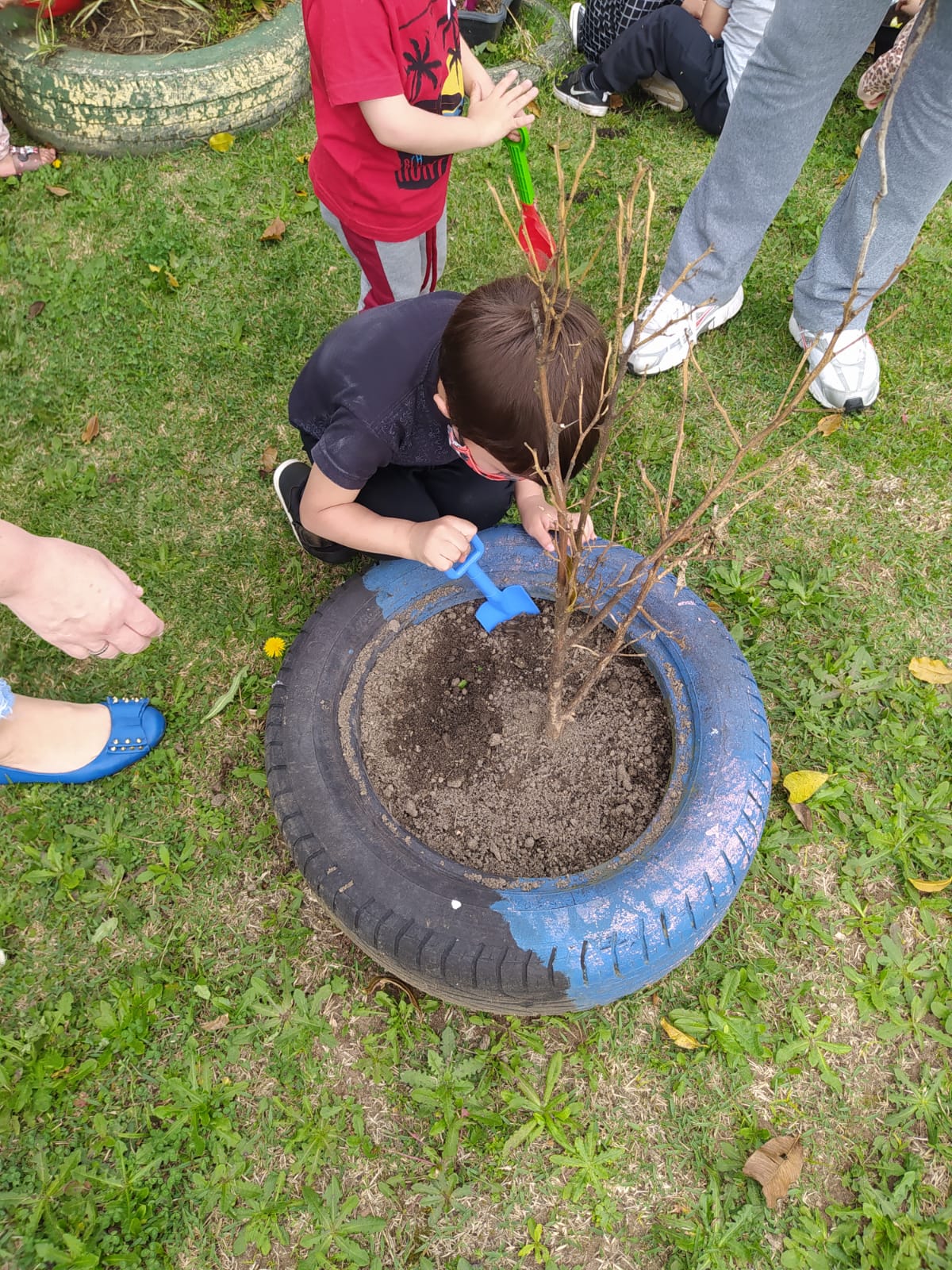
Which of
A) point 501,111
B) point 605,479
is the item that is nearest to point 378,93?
point 501,111

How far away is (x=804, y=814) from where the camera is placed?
2283 millimetres

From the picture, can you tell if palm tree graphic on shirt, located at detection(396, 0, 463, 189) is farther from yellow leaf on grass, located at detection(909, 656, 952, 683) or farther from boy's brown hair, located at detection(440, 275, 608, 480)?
yellow leaf on grass, located at detection(909, 656, 952, 683)

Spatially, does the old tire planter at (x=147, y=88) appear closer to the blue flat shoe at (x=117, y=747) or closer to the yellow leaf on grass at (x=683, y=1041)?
the blue flat shoe at (x=117, y=747)

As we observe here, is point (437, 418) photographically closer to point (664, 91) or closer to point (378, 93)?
point (378, 93)

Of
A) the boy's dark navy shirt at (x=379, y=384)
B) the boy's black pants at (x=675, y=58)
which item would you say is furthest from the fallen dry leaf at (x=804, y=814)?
the boy's black pants at (x=675, y=58)

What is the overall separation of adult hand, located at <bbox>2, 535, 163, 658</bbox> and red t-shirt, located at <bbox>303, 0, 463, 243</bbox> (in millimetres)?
1265

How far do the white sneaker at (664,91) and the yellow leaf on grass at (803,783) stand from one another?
3326 mm

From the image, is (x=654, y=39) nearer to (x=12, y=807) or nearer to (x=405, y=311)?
(x=405, y=311)

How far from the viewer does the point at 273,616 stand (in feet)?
8.51

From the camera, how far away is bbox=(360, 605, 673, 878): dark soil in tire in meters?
1.88

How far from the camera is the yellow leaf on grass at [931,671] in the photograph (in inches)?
99.2

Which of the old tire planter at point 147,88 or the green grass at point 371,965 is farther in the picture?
the old tire planter at point 147,88

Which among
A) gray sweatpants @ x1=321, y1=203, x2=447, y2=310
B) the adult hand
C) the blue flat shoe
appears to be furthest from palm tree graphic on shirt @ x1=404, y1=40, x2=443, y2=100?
the blue flat shoe

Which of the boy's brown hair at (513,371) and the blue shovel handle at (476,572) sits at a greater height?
the boy's brown hair at (513,371)
